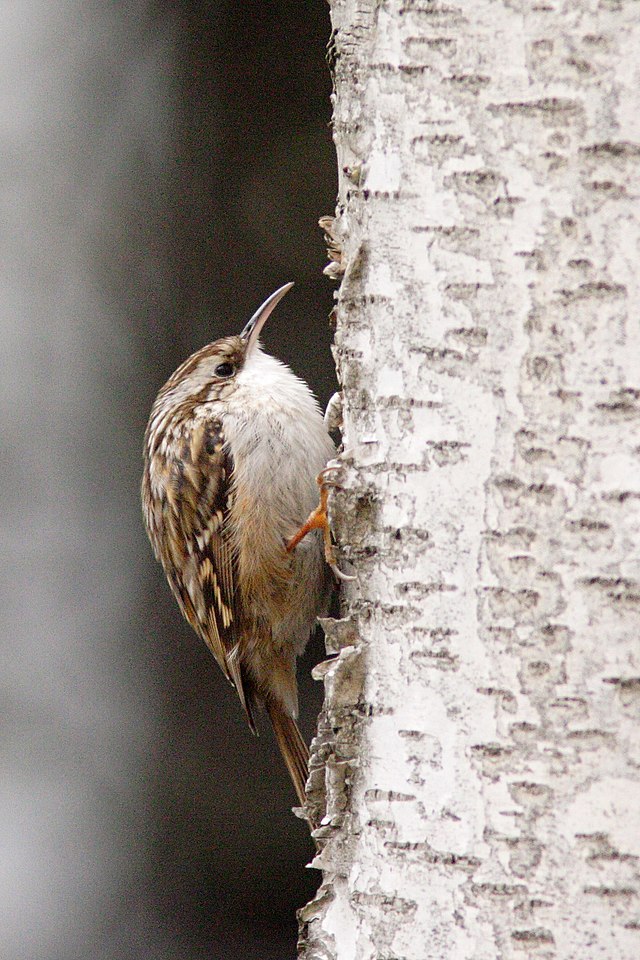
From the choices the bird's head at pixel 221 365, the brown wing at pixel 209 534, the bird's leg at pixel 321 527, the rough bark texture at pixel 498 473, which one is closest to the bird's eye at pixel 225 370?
the bird's head at pixel 221 365

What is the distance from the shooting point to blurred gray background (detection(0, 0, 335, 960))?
344 centimetres

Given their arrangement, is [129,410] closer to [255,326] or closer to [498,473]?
[255,326]

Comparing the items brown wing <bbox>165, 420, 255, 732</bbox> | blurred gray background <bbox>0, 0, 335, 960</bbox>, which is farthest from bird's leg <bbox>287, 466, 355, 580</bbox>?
blurred gray background <bbox>0, 0, 335, 960</bbox>

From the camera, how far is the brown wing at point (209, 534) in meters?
2.57

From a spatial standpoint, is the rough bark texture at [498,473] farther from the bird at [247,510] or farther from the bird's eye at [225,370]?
the bird's eye at [225,370]

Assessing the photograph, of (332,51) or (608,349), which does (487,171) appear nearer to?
(608,349)

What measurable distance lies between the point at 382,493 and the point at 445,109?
444 mm

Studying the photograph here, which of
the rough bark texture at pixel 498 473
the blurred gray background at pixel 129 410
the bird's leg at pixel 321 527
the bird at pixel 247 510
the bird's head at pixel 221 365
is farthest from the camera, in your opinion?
the blurred gray background at pixel 129 410

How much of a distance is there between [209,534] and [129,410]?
4.76 feet

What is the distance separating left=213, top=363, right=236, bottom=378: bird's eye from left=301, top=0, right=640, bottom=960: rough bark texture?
1.36 metres

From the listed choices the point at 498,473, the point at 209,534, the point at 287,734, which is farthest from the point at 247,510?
the point at 498,473

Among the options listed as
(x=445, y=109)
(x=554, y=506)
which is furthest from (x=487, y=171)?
(x=554, y=506)

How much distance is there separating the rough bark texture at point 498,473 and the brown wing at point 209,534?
1.25 meters

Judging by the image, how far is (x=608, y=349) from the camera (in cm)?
116
